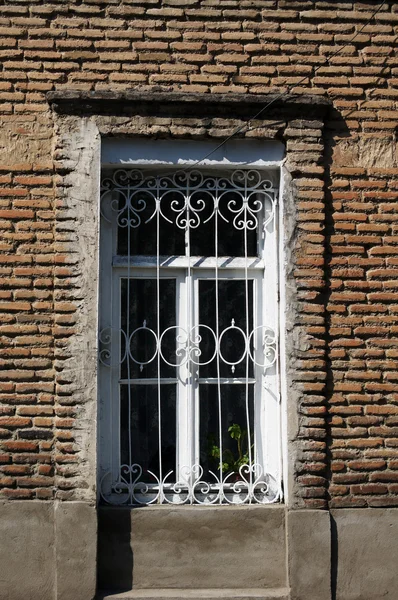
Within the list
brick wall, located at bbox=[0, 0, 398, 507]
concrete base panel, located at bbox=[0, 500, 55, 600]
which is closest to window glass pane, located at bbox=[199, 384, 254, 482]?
brick wall, located at bbox=[0, 0, 398, 507]

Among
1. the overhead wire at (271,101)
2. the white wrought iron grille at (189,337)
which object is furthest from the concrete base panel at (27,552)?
the overhead wire at (271,101)

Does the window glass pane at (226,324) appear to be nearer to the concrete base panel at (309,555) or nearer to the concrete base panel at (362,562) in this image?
the concrete base panel at (309,555)

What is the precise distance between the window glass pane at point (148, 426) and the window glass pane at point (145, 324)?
0.12m

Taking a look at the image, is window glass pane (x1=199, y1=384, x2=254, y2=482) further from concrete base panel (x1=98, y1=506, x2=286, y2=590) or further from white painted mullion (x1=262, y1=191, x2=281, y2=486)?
concrete base panel (x1=98, y1=506, x2=286, y2=590)

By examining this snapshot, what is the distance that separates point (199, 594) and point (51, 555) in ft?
3.36

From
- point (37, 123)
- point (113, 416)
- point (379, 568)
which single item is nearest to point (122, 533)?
point (113, 416)

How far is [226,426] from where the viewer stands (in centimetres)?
624

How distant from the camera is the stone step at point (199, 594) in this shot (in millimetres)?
5820

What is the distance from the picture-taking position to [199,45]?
243 inches

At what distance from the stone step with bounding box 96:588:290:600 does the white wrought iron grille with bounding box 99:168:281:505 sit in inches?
23.6

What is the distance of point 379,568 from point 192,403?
1.70 m

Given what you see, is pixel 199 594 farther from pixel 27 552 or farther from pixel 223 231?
pixel 223 231

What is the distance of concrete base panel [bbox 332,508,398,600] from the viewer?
5934 mm

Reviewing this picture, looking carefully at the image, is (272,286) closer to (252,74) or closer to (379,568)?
(252,74)
